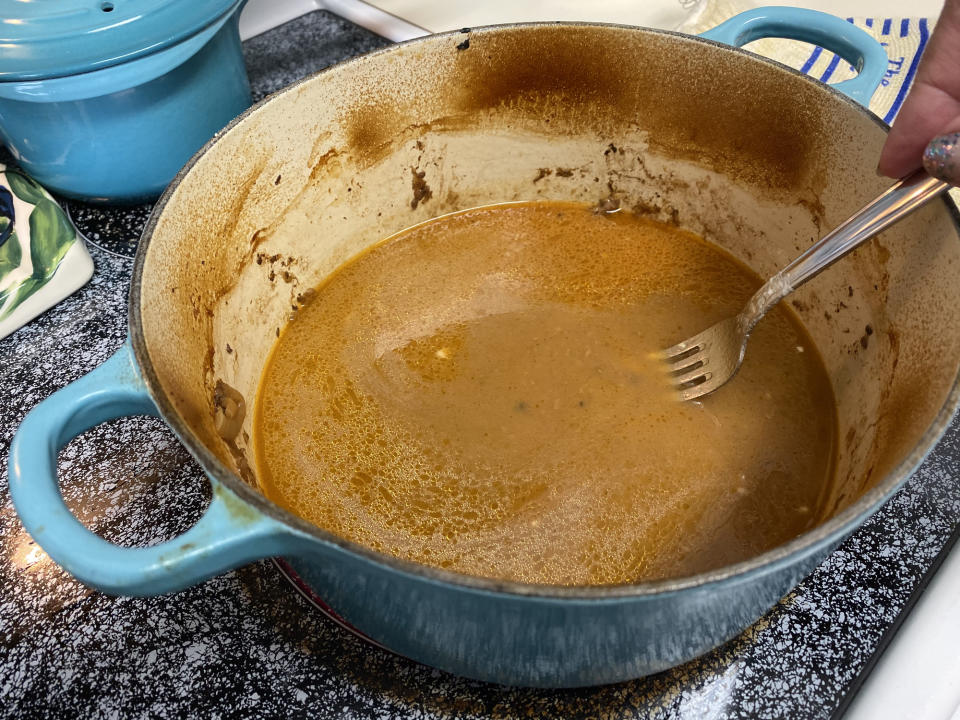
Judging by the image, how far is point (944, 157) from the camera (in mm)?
566

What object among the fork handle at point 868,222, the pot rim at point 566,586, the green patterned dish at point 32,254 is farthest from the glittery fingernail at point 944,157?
the green patterned dish at point 32,254

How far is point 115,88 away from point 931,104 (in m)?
0.79

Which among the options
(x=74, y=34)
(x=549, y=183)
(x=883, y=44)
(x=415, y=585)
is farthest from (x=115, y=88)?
(x=883, y=44)

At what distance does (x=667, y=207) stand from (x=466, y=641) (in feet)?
2.29

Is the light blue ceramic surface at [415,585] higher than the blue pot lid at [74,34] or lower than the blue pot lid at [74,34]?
lower

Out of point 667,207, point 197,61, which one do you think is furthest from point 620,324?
point 197,61

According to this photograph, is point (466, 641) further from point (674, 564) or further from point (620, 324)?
point (620, 324)

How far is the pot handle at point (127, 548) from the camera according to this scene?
0.43 meters

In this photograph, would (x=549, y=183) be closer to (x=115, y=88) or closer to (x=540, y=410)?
(x=540, y=410)

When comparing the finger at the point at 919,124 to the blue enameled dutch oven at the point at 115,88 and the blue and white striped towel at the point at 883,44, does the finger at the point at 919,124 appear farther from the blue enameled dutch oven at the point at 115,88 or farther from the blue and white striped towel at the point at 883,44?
the blue enameled dutch oven at the point at 115,88

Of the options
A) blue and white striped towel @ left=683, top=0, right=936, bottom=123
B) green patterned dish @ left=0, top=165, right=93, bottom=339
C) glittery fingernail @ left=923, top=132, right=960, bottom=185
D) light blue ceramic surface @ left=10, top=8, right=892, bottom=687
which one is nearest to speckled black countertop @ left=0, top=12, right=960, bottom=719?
light blue ceramic surface @ left=10, top=8, right=892, bottom=687

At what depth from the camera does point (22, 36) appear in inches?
28.1

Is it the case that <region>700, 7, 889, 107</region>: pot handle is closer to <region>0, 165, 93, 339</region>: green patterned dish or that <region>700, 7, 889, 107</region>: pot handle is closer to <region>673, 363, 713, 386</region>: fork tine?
<region>673, 363, 713, 386</region>: fork tine

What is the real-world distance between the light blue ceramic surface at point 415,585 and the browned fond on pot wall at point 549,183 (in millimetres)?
121
